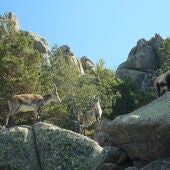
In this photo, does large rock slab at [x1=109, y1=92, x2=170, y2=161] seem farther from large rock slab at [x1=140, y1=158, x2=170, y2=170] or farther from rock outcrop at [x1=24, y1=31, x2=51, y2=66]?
rock outcrop at [x1=24, y1=31, x2=51, y2=66]

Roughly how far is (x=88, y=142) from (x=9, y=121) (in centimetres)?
1071

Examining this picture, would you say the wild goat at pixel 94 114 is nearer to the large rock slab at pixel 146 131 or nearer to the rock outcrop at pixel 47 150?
the rock outcrop at pixel 47 150

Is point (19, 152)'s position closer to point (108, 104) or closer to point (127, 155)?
point (127, 155)

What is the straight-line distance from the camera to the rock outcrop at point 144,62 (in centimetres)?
6800

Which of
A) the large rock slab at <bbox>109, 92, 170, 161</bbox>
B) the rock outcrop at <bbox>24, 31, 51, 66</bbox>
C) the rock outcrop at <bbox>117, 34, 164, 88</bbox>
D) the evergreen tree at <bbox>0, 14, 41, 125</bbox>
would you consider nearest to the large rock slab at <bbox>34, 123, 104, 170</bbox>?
the large rock slab at <bbox>109, 92, 170, 161</bbox>

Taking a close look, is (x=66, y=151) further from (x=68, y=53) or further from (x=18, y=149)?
(x=68, y=53)

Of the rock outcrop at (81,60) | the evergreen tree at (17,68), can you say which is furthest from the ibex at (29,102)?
the rock outcrop at (81,60)

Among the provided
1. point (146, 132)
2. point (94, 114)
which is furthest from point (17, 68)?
point (146, 132)

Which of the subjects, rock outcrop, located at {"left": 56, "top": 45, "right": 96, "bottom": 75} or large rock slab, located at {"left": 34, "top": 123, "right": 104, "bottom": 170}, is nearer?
large rock slab, located at {"left": 34, "top": 123, "right": 104, "bottom": 170}

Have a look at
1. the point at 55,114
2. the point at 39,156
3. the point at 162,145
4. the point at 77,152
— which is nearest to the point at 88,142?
the point at 77,152

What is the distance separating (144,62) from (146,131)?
180 ft

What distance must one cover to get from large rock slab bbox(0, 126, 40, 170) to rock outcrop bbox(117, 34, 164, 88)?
5014cm

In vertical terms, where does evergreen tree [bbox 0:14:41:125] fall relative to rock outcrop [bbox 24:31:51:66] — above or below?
below

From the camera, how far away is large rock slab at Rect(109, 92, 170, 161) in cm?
1480
